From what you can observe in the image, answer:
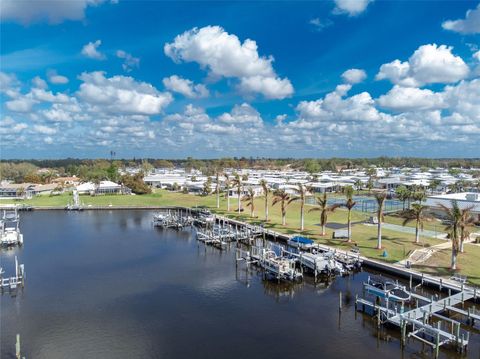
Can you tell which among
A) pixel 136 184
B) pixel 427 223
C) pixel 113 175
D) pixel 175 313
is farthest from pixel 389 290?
pixel 113 175

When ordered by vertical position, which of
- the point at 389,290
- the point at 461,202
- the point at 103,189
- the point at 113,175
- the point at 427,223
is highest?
the point at 113,175

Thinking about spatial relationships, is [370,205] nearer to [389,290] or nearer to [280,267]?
[280,267]

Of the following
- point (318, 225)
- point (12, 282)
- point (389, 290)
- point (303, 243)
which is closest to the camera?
point (389, 290)

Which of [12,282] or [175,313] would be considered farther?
[12,282]

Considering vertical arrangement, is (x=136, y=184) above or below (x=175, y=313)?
above

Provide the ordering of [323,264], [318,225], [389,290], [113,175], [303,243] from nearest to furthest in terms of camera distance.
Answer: [389,290] → [323,264] → [303,243] → [318,225] → [113,175]

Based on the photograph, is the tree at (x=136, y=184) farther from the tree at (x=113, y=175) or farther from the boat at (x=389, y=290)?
the boat at (x=389, y=290)

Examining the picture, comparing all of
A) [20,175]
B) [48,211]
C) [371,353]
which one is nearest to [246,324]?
[371,353]
